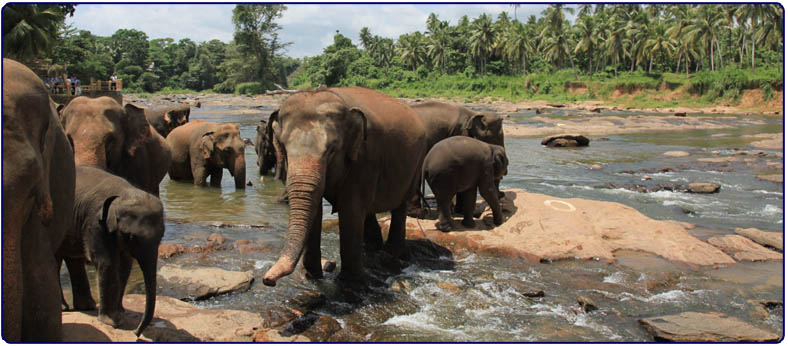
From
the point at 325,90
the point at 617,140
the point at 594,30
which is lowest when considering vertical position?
the point at 617,140

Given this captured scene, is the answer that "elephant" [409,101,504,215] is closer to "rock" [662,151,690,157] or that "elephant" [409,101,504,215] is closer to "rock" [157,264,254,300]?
"rock" [157,264,254,300]

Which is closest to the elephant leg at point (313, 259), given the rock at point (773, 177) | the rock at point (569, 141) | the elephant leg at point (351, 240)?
the elephant leg at point (351, 240)

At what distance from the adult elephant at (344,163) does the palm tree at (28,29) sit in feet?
102

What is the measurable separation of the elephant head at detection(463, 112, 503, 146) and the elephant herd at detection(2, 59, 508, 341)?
2011mm

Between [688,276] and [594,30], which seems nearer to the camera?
[688,276]

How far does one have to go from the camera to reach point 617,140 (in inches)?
1203

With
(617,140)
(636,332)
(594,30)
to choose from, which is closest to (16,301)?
(636,332)

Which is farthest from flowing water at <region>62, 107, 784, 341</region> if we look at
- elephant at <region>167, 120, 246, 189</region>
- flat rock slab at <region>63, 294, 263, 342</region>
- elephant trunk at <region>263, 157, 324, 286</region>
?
elephant at <region>167, 120, 246, 189</region>

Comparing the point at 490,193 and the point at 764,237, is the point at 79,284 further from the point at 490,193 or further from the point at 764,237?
the point at 764,237

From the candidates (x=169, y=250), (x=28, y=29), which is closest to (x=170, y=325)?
(x=169, y=250)

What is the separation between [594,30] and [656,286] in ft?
249

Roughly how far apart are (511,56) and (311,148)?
85.0 metres

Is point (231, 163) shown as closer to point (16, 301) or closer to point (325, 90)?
point (325, 90)

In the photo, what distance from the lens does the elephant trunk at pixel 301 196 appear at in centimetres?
574
